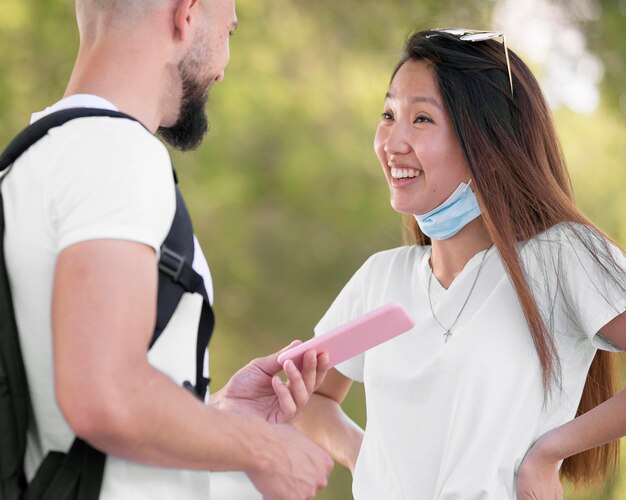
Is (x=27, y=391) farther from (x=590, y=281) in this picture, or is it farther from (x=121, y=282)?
(x=590, y=281)

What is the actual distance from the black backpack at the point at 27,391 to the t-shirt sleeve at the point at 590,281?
2.84ft

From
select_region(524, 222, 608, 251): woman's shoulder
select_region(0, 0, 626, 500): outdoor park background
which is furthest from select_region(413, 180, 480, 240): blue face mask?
select_region(0, 0, 626, 500): outdoor park background

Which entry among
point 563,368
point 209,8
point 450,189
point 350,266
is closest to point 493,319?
point 563,368

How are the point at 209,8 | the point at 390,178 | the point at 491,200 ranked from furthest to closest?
the point at 390,178, the point at 491,200, the point at 209,8

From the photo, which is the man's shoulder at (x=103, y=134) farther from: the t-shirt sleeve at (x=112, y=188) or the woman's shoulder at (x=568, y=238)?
the woman's shoulder at (x=568, y=238)

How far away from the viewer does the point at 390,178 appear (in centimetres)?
209

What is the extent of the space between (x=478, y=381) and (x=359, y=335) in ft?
1.51

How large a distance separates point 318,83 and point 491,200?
16.6ft

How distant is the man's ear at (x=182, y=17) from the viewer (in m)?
1.34

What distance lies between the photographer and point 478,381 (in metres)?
1.85

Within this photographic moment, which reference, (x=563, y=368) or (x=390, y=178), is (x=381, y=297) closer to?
(x=390, y=178)

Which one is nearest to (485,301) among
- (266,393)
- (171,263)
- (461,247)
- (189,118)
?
(461,247)

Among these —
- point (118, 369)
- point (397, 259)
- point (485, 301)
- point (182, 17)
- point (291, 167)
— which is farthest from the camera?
point (291, 167)

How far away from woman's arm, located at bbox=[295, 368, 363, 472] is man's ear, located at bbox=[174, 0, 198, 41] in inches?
44.3
